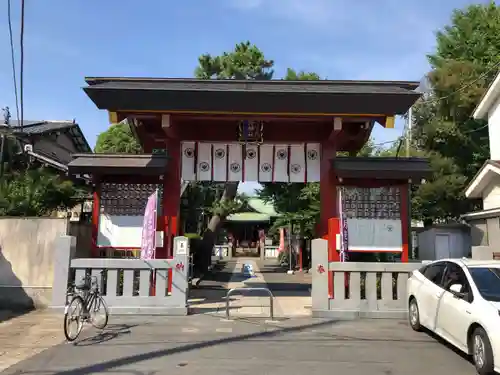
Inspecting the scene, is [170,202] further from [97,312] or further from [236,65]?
[236,65]

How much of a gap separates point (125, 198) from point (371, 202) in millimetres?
6433

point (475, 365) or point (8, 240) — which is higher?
point (8, 240)

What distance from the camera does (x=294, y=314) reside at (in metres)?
10.2

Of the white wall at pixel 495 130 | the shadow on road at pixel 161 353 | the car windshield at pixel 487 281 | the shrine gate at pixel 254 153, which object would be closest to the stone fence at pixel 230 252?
the white wall at pixel 495 130

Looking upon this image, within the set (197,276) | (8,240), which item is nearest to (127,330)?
(8,240)

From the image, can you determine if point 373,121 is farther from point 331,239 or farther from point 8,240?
point 8,240

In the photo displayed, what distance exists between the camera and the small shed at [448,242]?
51.0ft

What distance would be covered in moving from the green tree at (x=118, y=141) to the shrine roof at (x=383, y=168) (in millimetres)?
17019

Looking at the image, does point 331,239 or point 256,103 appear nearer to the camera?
point 256,103

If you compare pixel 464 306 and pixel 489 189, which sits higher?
pixel 489 189

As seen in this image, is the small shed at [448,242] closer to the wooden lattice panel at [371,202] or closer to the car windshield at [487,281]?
the wooden lattice panel at [371,202]

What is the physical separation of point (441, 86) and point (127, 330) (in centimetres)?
2248

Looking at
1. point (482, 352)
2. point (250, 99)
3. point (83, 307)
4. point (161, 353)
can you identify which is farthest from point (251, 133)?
point (482, 352)

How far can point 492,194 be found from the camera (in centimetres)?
1814
